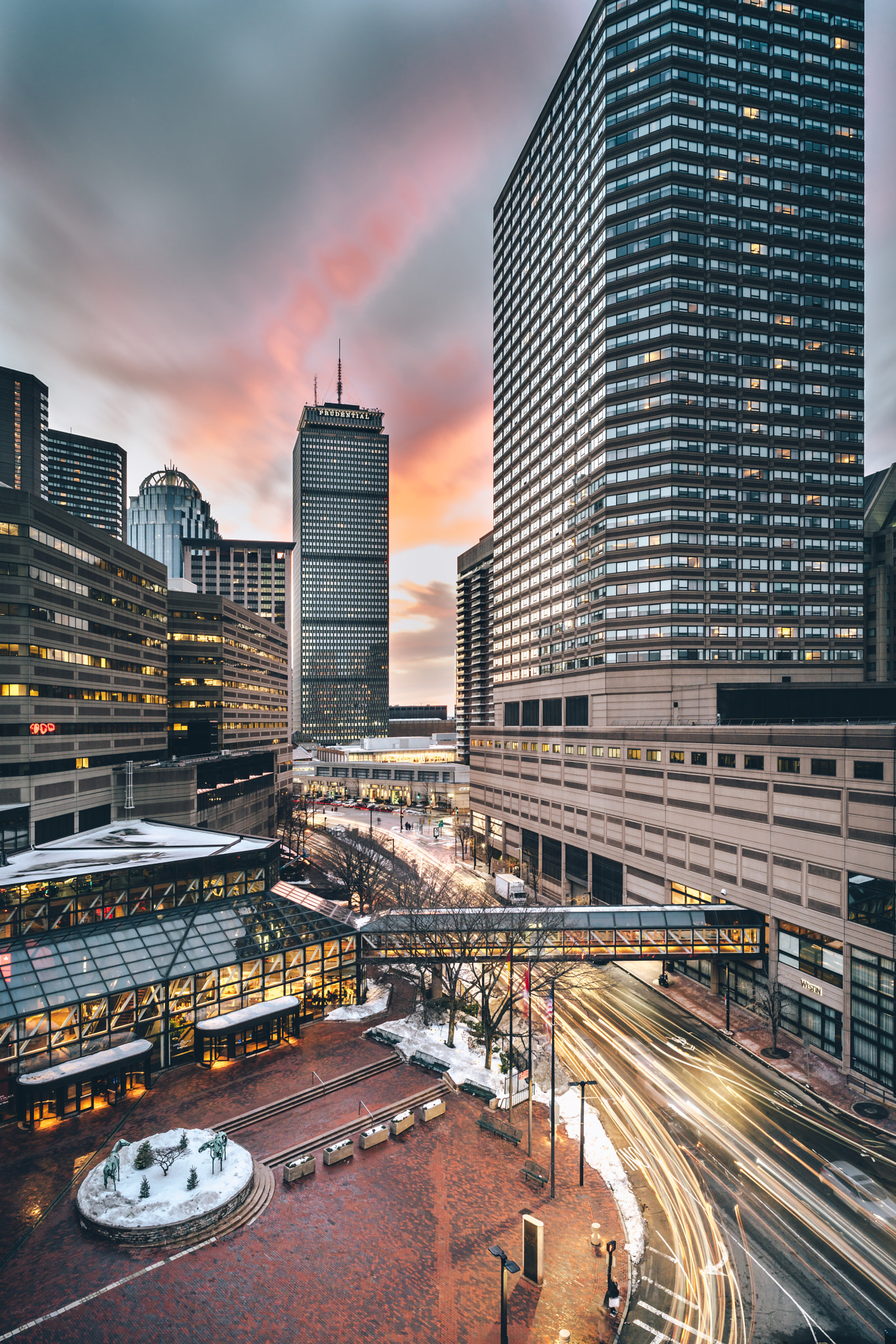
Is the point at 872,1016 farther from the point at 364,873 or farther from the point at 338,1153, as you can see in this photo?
the point at 364,873

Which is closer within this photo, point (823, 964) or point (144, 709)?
point (823, 964)

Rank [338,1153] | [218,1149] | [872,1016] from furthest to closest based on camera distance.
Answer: [872,1016] → [338,1153] → [218,1149]

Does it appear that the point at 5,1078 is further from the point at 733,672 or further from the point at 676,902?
the point at 733,672

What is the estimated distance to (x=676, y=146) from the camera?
76.5 metres

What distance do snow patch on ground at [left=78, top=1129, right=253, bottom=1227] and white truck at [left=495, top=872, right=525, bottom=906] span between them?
145 ft

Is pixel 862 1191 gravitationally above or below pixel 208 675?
below

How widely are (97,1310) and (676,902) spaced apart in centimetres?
5171

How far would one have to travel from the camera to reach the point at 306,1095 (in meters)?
36.4

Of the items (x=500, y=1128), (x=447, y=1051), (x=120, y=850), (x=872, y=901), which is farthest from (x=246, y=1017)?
(x=872, y=901)

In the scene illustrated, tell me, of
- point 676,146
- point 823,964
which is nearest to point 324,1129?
point 823,964

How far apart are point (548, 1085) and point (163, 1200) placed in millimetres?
21944

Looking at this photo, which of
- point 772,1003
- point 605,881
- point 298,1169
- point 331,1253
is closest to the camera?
point 331,1253

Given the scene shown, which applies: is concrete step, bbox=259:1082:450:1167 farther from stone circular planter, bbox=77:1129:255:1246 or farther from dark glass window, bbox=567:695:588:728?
dark glass window, bbox=567:695:588:728

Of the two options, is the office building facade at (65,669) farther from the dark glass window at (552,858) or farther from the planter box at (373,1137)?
the dark glass window at (552,858)
